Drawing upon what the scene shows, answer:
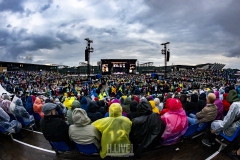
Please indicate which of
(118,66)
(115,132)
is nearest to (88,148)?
(115,132)

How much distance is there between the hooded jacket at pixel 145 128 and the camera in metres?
3.13

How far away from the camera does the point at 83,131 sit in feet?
9.78

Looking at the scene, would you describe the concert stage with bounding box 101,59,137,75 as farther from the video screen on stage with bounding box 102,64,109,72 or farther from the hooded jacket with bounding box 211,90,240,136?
the hooded jacket with bounding box 211,90,240,136

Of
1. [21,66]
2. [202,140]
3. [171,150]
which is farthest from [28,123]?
[21,66]

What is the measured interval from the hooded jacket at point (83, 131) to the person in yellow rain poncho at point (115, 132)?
0.14m

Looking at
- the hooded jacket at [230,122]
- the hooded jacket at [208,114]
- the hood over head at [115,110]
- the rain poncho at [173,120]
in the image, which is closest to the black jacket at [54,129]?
the hood over head at [115,110]

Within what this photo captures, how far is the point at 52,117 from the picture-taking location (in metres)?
3.16

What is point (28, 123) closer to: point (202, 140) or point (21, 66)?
point (202, 140)

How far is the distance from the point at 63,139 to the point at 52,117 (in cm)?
48

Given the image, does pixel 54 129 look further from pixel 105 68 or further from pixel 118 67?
pixel 118 67

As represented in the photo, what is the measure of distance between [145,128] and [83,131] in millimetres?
Answer: 1190

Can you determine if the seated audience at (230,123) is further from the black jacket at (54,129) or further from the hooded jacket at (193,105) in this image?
the black jacket at (54,129)

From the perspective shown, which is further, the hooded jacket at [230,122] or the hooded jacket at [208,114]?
the hooded jacket at [208,114]

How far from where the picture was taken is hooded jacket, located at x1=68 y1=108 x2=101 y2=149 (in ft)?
9.56
